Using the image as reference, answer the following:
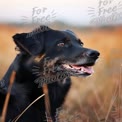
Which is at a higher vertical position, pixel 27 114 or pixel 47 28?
pixel 47 28

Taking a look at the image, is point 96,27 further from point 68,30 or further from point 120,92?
point 120,92

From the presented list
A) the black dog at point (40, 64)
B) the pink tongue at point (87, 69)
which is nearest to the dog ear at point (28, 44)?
the black dog at point (40, 64)

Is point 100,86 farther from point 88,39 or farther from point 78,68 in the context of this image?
point 88,39

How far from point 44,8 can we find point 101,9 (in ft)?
1.60

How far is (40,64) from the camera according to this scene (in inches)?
197

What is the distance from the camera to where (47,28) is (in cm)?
509

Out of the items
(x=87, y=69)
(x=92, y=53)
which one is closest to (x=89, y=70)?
(x=87, y=69)

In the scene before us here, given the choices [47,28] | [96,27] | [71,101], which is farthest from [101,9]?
[71,101]

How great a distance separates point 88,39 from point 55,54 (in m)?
0.31

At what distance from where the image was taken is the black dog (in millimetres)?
5008

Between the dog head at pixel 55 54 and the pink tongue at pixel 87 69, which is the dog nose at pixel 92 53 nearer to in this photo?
the dog head at pixel 55 54

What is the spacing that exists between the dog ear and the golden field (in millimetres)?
217

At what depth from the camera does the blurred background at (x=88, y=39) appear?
16.5ft

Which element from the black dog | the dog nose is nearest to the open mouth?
the black dog
